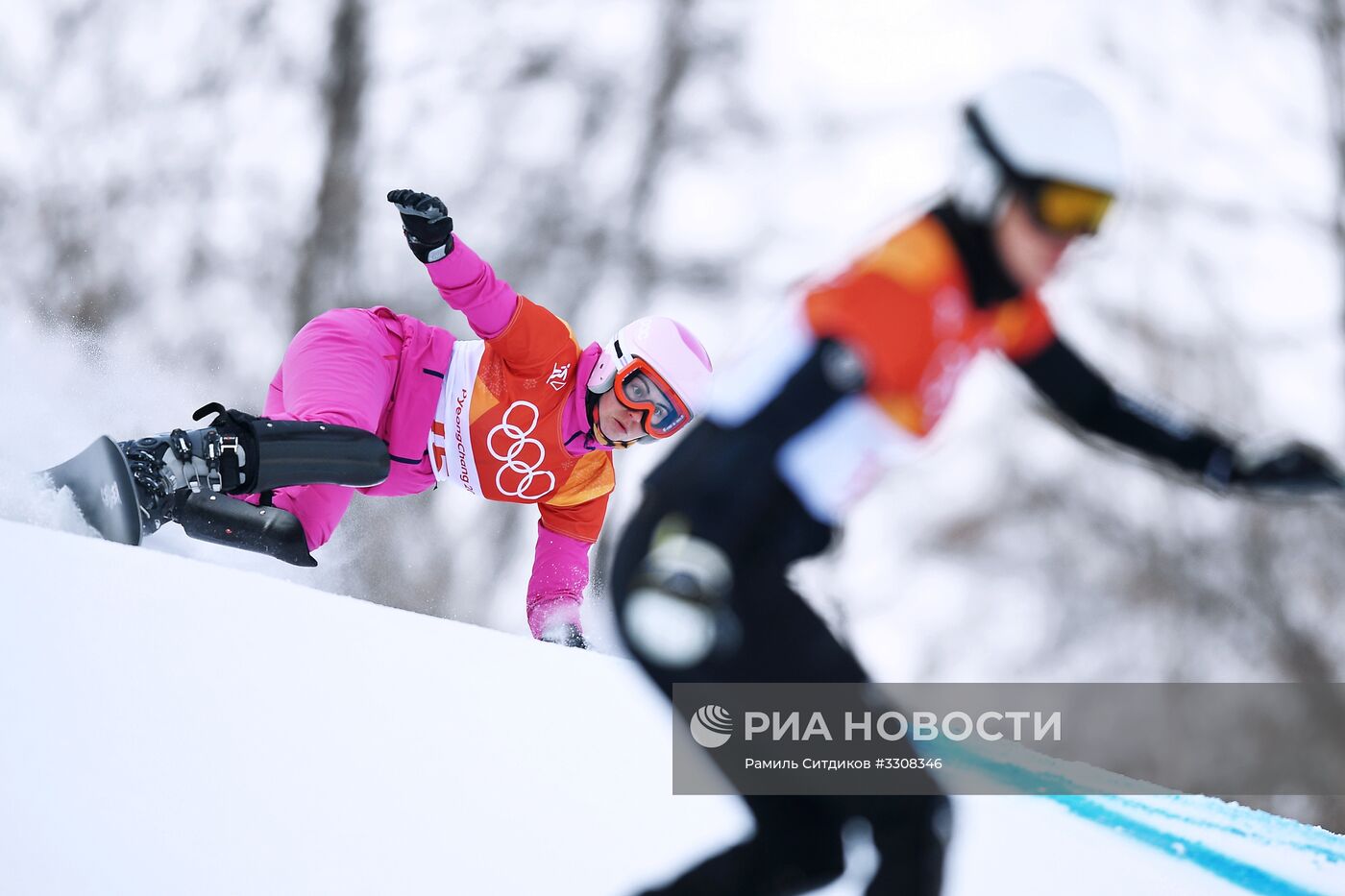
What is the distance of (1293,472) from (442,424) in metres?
2.32

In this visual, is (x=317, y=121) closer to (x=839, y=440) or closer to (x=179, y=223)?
(x=179, y=223)

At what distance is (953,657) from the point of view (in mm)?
12336

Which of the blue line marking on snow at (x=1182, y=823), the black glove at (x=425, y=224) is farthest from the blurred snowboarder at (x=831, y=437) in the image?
the black glove at (x=425, y=224)

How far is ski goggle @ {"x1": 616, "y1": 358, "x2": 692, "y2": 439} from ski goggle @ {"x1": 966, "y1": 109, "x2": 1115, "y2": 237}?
4.67 feet

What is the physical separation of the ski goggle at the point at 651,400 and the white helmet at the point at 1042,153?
55.8 inches

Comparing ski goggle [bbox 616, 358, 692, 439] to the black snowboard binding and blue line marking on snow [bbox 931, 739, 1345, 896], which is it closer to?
the black snowboard binding

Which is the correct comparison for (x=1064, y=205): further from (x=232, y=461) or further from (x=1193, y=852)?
(x=232, y=461)

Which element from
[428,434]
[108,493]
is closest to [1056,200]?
[108,493]

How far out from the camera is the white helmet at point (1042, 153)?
141 centimetres

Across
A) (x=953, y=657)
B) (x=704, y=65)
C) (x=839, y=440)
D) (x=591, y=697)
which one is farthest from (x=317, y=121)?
(x=839, y=440)

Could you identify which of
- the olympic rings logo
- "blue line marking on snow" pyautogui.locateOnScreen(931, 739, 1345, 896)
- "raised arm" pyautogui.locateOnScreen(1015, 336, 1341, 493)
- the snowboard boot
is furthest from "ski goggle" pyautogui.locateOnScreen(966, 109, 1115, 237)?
the snowboard boot

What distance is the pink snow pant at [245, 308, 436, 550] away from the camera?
3.17 meters

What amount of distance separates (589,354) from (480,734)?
1444 mm

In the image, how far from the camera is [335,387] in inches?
125
